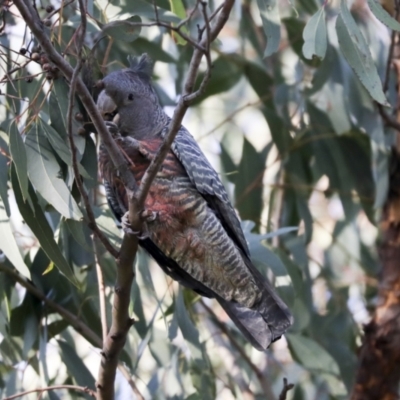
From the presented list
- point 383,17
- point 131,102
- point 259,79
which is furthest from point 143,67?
point 259,79

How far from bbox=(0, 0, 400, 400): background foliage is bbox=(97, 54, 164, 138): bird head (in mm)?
114

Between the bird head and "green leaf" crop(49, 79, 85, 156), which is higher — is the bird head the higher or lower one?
the higher one

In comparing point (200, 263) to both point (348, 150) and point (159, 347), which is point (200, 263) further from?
point (348, 150)

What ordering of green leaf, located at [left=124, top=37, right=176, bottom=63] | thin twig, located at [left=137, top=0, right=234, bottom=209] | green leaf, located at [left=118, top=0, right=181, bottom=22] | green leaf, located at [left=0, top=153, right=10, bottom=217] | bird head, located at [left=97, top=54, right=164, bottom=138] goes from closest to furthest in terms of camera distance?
thin twig, located at [left=137, top=0, right=234, bottom=209] → green leaf, located at [left=0, top=153, right=10, bottom=217] → green leaf, located at [left=118, top=0, right=181, bottom=22] → bird head, located at [left=97, top=54, right=164, bottom=138] → green leaf, located at [left=124, top=37, right=176, bottom=63]

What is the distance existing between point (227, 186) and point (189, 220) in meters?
1.51

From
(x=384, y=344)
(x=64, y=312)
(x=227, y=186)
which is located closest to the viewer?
(x=64, y=312)

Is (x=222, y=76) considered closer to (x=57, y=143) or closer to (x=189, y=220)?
(x=189, y=220)

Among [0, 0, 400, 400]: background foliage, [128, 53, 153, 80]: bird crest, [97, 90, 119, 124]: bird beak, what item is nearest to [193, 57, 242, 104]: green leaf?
[0, 0, 400, 400]: background foliage

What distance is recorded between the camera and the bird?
2.90 m

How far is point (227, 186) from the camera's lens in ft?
14.5

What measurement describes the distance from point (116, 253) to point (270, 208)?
6.46ft

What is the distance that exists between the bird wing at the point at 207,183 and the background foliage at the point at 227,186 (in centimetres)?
23

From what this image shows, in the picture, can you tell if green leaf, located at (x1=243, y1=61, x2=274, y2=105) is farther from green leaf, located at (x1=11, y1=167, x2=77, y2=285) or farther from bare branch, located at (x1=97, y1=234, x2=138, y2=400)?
bare branch, located at (x1=97, y1=234, x2=138, y2=400)

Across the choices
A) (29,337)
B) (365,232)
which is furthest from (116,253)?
(365,232)
